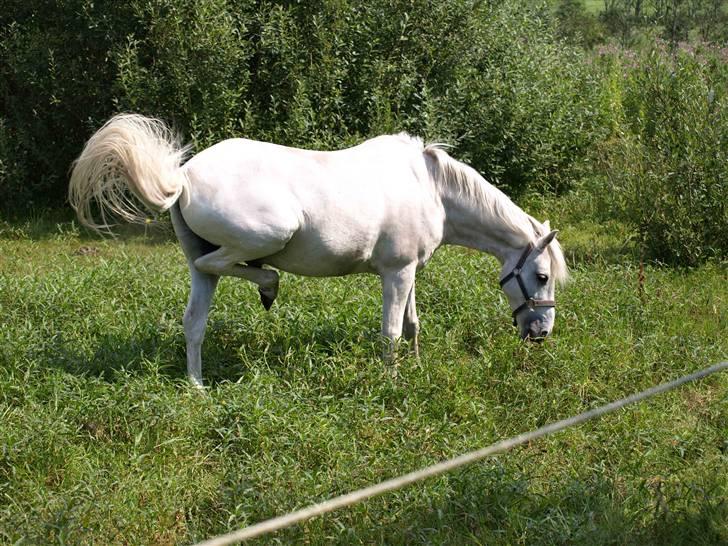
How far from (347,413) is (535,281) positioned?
1.89 meters

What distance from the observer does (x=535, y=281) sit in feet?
22.0

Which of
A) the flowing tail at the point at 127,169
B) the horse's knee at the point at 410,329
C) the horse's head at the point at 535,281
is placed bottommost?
the horse's knee at the point at 410,329

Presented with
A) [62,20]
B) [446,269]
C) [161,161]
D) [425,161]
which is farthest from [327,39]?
[161,161]

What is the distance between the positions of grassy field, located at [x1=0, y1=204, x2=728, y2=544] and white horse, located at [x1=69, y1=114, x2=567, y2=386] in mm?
431

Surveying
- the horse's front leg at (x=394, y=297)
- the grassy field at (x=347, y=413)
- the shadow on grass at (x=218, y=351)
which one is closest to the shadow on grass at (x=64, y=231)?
the grassy field at (x=347, y=413)

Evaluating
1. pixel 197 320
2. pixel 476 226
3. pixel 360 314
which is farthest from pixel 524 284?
pixel 197 320

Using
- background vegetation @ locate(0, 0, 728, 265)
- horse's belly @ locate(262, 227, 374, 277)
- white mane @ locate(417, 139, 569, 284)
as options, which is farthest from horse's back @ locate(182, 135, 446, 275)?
background vegetation @ locate(0, 0, 728, 265)

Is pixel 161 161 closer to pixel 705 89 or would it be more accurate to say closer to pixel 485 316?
pixel 485 316

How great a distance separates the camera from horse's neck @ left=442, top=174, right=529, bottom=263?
261 inches

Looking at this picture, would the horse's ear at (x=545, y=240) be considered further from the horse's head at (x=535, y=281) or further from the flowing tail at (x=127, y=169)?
the flowing tail at (x=127, y=169)

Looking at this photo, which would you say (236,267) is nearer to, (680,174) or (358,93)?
(680,174)

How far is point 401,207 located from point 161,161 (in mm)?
1611

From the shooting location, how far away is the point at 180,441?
5.18 metres

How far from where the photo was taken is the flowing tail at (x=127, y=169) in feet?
18.2
